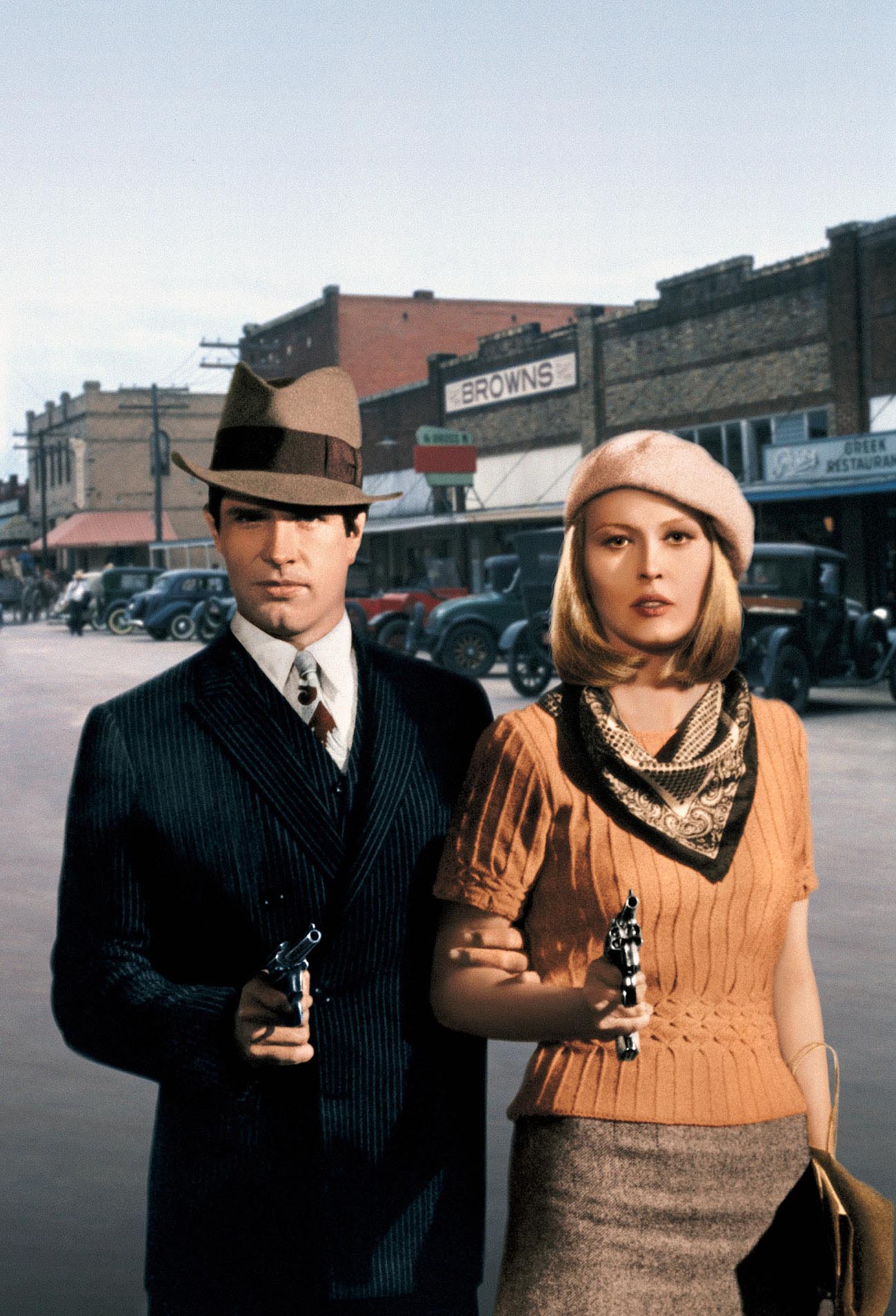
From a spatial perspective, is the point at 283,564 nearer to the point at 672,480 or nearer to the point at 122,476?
the point at 672,480

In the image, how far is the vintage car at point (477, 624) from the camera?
2191 centimetres

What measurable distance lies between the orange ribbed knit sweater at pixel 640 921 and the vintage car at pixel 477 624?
19.7 m

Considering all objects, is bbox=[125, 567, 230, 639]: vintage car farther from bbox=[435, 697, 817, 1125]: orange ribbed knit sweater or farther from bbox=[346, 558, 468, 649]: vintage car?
bbox=[435, 697, 817, 1125]: orange ribbed knit sweater

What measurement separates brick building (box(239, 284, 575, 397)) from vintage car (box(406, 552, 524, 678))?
36.6m

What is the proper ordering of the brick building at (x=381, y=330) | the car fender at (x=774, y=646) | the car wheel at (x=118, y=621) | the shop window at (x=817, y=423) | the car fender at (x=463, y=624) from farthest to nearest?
the brick building at (x=381, y=330), the car wheel at (x=118, y=621), the shop window at (x=817, y=423), the car fender at (x=463, y=624), the car fender at (x=774, y=646)

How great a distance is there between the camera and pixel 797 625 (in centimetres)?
1619

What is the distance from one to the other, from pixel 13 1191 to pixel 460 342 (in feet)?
197

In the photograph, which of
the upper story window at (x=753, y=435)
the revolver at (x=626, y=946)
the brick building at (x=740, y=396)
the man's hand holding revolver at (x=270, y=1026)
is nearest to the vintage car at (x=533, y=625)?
the brick building at (x=740, y=396)

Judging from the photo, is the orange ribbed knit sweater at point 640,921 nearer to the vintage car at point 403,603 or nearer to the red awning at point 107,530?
the vintage car at point 403,603

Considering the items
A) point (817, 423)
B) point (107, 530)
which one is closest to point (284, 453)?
point (817, 423)

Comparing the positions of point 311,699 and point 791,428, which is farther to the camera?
point 791,428

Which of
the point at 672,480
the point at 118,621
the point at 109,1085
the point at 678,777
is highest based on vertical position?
the point at 672,480

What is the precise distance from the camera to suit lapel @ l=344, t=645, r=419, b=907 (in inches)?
80.5

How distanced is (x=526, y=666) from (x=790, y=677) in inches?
153
